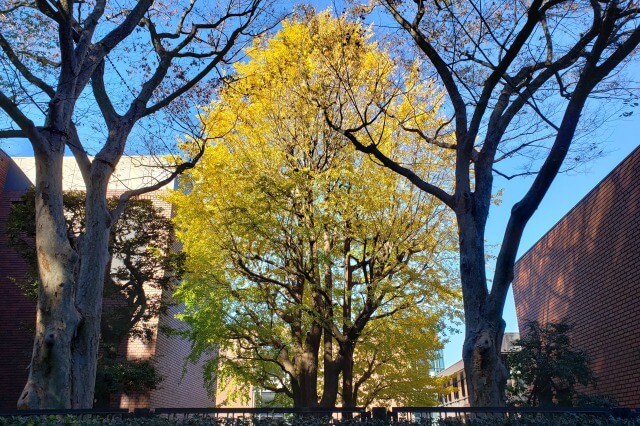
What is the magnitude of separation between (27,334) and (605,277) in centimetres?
1660

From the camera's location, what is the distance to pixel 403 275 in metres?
11.7

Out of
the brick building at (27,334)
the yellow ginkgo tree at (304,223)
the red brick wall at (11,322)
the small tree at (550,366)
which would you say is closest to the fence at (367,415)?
the yellow ginkgo tree at (304,223)

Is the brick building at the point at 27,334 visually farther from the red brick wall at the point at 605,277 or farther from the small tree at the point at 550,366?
the red brick wall at the point at 605,277

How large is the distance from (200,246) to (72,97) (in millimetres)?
4982

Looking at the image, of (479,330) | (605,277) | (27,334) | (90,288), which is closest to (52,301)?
(90,288)

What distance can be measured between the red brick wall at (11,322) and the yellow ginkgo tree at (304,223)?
7287mm

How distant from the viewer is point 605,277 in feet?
Result: 39.9

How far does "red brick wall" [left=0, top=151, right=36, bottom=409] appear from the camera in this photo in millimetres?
16328

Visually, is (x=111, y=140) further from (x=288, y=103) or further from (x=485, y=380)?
(x=485, y=380)

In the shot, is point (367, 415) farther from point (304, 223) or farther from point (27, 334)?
point (27, 334)

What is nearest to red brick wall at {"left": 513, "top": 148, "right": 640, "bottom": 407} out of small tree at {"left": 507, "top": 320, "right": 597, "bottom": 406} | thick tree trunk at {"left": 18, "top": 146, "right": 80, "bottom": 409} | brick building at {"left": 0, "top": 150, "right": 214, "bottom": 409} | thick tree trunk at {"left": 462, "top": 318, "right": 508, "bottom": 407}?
small tree at {"left": 507, "top": 320, "right": 597, "bottom": 406}

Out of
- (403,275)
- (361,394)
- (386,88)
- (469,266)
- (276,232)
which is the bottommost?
(361,394)

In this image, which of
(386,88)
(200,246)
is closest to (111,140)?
(200,246)

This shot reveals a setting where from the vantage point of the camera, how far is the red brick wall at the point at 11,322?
53.6 feet
